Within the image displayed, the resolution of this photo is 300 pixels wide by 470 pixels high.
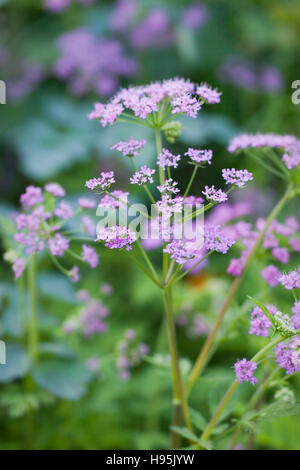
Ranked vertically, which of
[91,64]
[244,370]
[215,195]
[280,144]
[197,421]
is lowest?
[197,421]

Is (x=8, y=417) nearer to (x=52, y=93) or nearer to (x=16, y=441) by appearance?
(x=16, y=441)

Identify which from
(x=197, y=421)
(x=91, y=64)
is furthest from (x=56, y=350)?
(x=91, y=64)

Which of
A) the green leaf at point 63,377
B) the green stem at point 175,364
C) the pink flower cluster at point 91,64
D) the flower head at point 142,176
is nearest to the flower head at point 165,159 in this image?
the flower head at point 142,176

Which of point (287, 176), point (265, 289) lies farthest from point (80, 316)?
point (287, 176)

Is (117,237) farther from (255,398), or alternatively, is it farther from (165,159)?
(255,398)

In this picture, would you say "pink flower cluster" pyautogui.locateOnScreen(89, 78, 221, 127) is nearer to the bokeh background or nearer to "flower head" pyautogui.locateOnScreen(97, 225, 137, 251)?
"flower head" pyautogui.locateOnScreen(97, 225, 137, 251)

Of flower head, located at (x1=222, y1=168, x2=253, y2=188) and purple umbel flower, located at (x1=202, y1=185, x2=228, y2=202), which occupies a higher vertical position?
flower head, located at (x1=222, y1=168, x2=253, y2=188)

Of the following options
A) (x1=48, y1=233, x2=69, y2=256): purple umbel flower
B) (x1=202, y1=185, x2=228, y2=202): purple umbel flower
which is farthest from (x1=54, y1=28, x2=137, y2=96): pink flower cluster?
(x1=202, y1=185, x2=228, y2=202): purple umbel flower

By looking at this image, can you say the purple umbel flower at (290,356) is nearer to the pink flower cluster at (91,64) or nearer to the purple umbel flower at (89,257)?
the purple umbel flower at (89,257)
